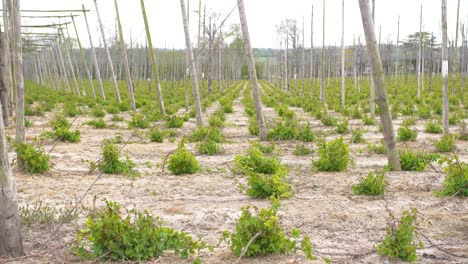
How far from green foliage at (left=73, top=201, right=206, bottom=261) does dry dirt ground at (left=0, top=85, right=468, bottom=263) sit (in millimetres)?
173

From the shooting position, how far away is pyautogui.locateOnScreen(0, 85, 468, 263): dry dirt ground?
4242mm

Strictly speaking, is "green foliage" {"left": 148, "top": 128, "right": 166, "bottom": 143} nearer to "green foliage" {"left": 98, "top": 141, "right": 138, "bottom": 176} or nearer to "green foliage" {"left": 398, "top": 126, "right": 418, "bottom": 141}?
"green foliage" {"left": 98, "top": 141, "right": 138, "bottom": 176}

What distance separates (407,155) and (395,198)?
5.58ft

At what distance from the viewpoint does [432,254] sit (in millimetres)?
4172

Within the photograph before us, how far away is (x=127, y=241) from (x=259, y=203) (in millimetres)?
2257

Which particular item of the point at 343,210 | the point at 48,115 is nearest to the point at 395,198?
the point at 343,210

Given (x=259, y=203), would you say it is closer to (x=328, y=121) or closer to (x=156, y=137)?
(x=156, y=137)

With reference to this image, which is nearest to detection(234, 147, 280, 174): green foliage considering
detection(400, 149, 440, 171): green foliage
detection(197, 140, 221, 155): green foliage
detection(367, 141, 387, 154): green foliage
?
detection(197, 140, 221, 155): green foliage

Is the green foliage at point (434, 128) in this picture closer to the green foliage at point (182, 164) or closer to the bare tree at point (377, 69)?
the bare tree at point (377, 69)

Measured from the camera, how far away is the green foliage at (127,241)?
390 cm

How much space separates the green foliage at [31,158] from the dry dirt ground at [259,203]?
0.15m

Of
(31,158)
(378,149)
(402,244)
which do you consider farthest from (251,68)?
(402,244)

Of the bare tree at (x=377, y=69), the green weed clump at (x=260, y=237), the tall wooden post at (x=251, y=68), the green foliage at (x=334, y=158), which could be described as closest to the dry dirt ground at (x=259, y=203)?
the green weed clump at (x=260, y=237)

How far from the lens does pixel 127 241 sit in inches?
154
